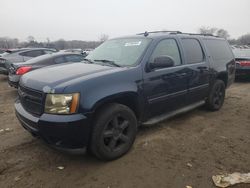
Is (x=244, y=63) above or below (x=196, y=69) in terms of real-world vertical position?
below

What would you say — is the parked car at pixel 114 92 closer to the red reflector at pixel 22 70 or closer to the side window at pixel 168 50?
the side window at pixel 168 50

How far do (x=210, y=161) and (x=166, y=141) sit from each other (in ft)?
2.89

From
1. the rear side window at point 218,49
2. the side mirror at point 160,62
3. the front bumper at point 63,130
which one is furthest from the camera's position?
the rear side window at point 218,49

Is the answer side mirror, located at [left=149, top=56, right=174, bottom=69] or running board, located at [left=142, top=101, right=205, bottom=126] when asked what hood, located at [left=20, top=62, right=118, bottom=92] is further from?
running board, located at [left=142, top=101, right=205, bottom=126]

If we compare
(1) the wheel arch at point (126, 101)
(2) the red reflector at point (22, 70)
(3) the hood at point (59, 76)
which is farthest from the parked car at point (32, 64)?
(1) the wheel arch at point (126, 101)

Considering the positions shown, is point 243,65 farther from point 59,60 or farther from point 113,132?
point 113,132

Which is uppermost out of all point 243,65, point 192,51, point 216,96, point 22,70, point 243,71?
point 192,51

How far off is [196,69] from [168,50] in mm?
895

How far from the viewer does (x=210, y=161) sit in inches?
152

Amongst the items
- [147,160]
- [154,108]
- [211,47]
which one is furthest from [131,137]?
[211,47]

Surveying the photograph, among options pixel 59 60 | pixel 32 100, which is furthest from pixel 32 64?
pixel 32 100

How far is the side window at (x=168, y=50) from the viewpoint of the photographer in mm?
4597

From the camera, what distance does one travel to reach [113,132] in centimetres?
383

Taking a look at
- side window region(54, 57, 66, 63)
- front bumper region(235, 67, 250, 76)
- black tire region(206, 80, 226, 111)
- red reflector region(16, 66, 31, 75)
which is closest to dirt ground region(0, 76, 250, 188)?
black tire region(206, 80, 226, 111)
